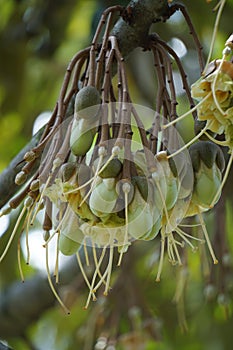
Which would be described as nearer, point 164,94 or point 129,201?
point 129,201

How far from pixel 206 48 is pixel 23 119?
0.60 meters

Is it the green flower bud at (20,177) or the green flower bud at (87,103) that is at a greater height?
the green flower bud at (87,103)

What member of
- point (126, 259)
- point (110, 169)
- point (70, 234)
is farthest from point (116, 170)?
point (126, 259)

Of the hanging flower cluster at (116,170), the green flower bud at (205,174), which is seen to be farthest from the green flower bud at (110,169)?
the green flower bud at (205,174)

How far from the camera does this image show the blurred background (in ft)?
6.59

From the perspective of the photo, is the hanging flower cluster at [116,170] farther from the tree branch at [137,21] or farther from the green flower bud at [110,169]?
the tree branch at [137,21]

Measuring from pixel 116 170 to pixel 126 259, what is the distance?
0.95m

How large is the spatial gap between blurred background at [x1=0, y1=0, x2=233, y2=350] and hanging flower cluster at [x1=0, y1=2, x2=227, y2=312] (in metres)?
0.75

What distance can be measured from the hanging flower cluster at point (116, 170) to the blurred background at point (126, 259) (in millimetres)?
753

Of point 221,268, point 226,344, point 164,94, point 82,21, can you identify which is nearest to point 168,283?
point 226,344

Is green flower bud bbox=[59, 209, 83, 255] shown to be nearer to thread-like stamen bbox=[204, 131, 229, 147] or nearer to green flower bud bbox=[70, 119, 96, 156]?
green flower bud bbox=[70, 119, 96, 156]

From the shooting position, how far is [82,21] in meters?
2.50

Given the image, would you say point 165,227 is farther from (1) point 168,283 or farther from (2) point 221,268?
(1) point 168,283

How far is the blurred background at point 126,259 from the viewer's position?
2.01 metres
